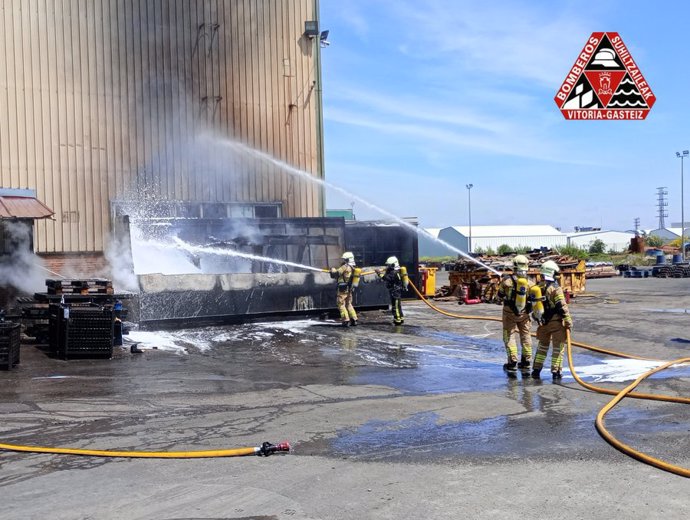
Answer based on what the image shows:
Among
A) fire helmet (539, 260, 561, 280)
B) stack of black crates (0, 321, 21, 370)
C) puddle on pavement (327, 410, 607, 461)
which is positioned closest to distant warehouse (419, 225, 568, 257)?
fire helmet (539, 260, 561, 280)

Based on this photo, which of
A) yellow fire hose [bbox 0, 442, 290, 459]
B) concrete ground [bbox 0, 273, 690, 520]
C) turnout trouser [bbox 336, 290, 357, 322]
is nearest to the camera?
concrete ground [bbox 0, 273, 690, 520]

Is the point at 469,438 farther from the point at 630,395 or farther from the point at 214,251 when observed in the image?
the point at 214,251

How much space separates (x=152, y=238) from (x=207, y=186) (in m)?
3.18

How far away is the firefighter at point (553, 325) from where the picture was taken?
9539mm

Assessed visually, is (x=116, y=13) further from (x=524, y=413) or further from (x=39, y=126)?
(x=524, y=413)

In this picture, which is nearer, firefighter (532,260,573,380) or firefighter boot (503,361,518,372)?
firefighter (532,260,573,380)

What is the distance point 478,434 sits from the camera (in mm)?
6750

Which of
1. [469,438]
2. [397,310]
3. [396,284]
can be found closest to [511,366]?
[469,438]

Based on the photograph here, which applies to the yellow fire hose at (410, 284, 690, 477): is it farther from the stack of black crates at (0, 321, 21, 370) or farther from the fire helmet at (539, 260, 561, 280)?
the stack of black crates at (0, 321, 21, 370)

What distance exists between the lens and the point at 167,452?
19.9 ft

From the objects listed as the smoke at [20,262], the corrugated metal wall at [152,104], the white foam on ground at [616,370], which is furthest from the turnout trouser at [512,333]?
the corrugated metal wall at [152,104]

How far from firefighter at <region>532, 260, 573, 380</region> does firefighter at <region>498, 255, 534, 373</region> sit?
29cm

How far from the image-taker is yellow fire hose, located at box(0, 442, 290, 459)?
5957 mm

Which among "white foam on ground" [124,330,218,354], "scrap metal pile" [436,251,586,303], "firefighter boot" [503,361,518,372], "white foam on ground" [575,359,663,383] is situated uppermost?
"scrap metal pile" [436,251,586,303]
